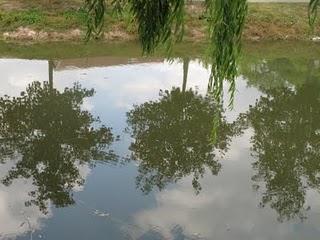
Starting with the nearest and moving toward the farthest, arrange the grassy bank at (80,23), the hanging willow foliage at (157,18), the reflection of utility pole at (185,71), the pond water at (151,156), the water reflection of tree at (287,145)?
the hanging willow foliage at (157,18) → the pond water at (151,156) → the water reflection of tree at (287,145) → the reflection of utility pole at (185,71) → the grassy bank at (80,23)

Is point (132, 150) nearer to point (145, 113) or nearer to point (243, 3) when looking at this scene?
point (145, 113)

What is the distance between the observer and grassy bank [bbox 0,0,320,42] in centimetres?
2742

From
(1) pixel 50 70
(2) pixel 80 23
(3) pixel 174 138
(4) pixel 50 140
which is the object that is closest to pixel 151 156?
(3) pixel 174 138

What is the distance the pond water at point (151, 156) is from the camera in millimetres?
11346

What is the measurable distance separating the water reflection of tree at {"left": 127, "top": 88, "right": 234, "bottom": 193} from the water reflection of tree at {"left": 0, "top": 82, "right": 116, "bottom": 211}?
46.4 inches

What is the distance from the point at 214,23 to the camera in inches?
175

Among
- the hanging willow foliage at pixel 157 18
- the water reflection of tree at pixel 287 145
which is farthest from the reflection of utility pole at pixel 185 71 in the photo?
the hanging willow foliage at pixel 157 18

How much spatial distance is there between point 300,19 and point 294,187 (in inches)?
854

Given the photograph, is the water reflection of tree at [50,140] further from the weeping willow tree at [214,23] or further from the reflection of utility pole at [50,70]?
the weeping willow tree at [214,23]

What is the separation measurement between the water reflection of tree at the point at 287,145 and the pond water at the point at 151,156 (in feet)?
0.12

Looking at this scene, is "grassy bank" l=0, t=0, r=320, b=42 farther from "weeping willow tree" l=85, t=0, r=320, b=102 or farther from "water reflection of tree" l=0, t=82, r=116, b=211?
"weeping willow tree" l=85, t=0, r=320, b=102

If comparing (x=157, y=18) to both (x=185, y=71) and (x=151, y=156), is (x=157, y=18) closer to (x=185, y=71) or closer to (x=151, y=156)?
(x=151, y=156)

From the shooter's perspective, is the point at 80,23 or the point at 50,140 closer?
the point at 50,140

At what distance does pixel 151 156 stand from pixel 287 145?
4563 millimetres
